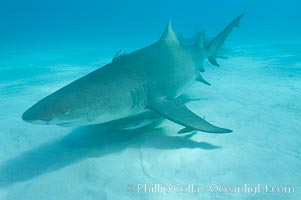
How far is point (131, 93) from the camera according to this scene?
365 centimetres

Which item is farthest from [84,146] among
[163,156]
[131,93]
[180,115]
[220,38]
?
[220,38]

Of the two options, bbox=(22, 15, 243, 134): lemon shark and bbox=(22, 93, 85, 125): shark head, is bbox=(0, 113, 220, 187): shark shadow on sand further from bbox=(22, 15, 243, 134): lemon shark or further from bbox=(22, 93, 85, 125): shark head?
bbox=(22, 93, 85, 125): shark head

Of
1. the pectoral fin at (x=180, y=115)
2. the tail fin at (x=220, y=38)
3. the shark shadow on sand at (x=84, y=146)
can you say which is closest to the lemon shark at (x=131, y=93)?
the pectoral fin at (x=180, y=115)

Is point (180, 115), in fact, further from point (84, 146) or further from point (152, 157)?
point (84, 146)

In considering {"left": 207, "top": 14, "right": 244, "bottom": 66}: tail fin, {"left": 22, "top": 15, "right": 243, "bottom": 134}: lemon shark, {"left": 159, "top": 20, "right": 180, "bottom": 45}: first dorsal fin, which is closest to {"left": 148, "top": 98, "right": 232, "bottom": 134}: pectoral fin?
{"left": 22, "top": 15, "right": 243, "bottom": 134}: lemon shark

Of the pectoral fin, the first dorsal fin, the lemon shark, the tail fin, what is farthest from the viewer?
the tail fin

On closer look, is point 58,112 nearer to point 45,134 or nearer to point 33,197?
point 33,197

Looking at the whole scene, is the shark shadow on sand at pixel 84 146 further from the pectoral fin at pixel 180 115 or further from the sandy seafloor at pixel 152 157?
the pectoral fin at pixel 180 115

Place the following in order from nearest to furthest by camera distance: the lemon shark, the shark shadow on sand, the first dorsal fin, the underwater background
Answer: the underwater background < the lemon shark < the shark shadow on sand < the first dorsal fin

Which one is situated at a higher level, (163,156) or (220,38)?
(220,38)

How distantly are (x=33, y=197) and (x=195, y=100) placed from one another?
4.12m

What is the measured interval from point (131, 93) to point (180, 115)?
0.74m

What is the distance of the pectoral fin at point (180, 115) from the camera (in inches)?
130

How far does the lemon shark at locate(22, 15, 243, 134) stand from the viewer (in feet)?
9.73
